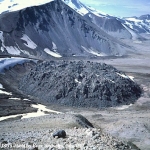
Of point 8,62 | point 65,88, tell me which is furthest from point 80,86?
point 8,62

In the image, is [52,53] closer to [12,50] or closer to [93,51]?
[12,50]

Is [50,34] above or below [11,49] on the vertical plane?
above

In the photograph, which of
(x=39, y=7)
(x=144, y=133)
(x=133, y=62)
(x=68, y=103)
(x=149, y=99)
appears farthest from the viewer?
(x=39, y=7)

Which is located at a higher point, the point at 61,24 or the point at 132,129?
the point at 61,24

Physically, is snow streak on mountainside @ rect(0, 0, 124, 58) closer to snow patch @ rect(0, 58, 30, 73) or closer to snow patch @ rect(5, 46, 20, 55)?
snow patch @ rect(5, 46, 20, 55)

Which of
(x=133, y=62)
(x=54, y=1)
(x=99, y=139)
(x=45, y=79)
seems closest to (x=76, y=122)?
(x=99, y=139)

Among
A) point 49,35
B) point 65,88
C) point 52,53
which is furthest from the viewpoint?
point 49,35

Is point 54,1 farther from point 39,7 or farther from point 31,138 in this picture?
point 31,138
